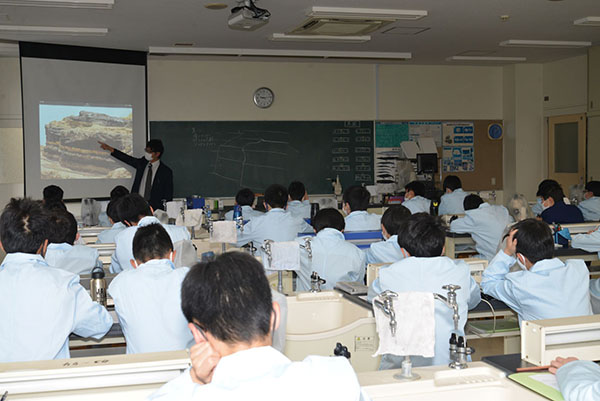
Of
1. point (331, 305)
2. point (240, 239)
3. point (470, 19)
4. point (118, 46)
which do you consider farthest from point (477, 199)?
point (118, 46)

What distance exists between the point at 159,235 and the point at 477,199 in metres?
4.07

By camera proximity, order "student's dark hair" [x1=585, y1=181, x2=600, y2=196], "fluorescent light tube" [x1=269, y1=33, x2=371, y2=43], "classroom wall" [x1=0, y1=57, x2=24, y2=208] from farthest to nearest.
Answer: "classroom wall" [x1=0, y1=57, x2=24, y2=208]
"fluorescent light tube" [x1=269, y1=33, x2=371, y2=43]
"student's dark hair" [x1=585, y1=181, x2=600, y2=196]

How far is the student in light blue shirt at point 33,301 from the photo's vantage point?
2.26 m

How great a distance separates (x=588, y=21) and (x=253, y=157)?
4.49 meters

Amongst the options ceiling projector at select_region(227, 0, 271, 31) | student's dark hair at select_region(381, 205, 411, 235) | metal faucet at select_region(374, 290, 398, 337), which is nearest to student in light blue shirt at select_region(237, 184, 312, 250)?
student's dark hair at select_region(381, 205, 411, 235)

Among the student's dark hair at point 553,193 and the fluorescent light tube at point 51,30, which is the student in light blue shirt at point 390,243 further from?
the fluorescent light tube at point 51,30

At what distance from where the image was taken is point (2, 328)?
2.26 m

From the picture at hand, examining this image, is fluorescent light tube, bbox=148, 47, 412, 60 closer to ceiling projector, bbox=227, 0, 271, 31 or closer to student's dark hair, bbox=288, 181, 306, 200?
student's dark hair, bbox=288, 181, 306, 200

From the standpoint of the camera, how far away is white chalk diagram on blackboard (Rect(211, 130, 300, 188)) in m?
8.88

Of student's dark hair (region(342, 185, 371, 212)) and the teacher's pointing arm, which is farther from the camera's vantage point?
the teacher's pointing arm

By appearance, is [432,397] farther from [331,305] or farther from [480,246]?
[480,246]

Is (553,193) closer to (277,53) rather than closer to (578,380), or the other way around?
(277,53)

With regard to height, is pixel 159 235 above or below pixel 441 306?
above

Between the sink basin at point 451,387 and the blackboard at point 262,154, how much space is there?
23.7 ft
